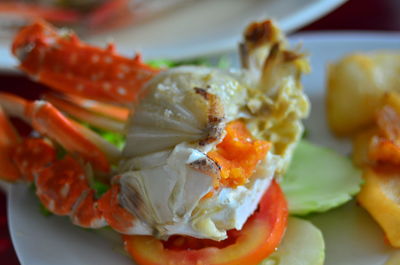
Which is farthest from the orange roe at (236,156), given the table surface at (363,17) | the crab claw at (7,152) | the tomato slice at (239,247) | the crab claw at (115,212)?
the table surface at (363,17)

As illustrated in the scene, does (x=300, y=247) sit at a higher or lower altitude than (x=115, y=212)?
lower

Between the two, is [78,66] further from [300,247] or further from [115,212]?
[300,247]

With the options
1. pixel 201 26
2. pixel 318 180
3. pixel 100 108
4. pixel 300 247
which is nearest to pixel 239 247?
pixel 300 247

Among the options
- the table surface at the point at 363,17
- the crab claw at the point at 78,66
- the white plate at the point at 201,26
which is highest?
the crab claw at the point at 78,66

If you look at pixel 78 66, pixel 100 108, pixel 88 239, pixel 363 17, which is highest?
pixel 78 66

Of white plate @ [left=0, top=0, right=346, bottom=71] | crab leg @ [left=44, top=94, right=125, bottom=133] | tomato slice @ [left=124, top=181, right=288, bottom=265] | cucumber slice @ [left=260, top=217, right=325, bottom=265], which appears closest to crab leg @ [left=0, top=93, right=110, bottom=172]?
crab leg @ [left=44, top=94, right=125, bottom=133]

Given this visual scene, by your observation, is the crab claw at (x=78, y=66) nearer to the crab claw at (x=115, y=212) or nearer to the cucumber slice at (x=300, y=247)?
the crab claw at (x=115, y=212)

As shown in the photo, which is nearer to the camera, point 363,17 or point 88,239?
point 88,239
